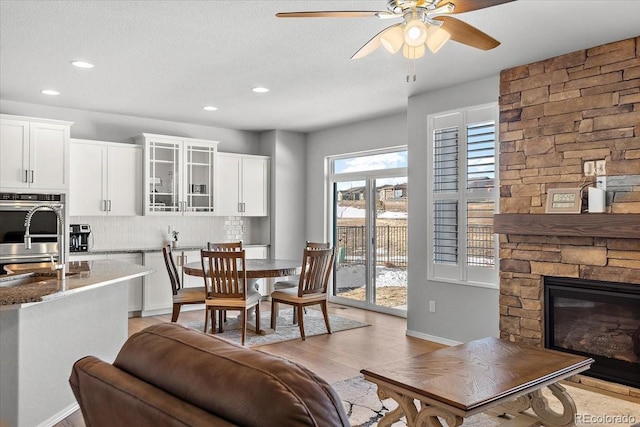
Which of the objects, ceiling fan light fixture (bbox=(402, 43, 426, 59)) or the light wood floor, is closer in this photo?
ceiling fan light fixture (bbox=(402, 43, 426, 59))

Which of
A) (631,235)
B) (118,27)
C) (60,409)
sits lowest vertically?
(60,409)

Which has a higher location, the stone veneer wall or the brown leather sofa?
the stone veneer wall

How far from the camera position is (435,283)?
5094mm

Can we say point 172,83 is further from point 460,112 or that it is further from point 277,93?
point 460,112

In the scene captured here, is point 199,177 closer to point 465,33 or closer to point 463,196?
point 463,196

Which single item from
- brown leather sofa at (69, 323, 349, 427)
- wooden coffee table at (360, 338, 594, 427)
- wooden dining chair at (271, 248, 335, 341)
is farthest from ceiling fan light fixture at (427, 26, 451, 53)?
wooden dining chair at (271, 248, 335, 341)

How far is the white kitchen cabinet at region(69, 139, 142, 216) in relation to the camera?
593 centimetres

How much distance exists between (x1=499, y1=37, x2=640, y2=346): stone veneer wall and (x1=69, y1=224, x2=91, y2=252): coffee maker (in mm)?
4647

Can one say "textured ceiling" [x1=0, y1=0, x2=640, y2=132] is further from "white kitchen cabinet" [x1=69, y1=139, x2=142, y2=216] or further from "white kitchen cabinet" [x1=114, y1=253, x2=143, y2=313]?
"white kitchen cabinet" [x1=114, y1=253, x2=143, y2=313]

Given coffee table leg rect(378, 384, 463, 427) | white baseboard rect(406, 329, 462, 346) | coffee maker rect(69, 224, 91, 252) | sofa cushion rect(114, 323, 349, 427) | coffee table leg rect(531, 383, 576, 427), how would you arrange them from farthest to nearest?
coffee maker rect(69, 224, 91, 252), white baseboard rect(406, 329, 462, 346), coffee table leg rect(531, 383, 576, 427), coffee table leg rect(378, 384, 463, 427), sofa cushion rect(114, 323, 349, 427)

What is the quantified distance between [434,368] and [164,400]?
181 centimetres

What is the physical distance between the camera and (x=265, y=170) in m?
7.54

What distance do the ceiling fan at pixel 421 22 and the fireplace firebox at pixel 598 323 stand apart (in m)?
Answer: 2.22

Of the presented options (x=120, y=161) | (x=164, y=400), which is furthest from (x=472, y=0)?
(x=120, y=161)
